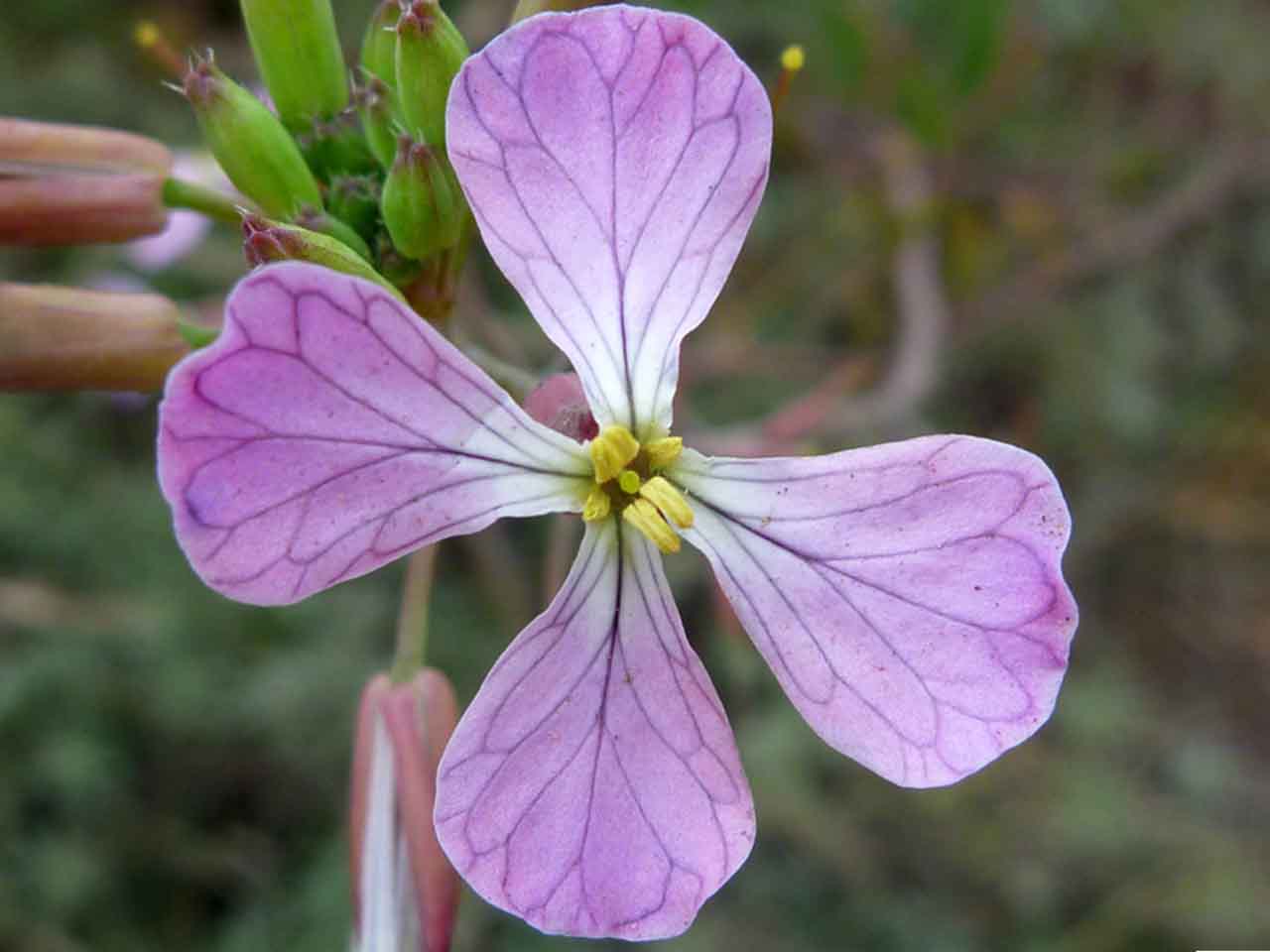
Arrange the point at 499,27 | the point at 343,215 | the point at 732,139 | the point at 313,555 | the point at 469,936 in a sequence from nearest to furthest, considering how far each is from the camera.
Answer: the point at 313,555 < the point at 732,139 < the point at 343,215 < the point at 469,936 < the point at 499,27

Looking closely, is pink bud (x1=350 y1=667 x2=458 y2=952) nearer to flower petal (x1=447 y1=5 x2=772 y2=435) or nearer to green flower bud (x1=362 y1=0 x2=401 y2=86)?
flower petal (x1=447 y1=5 x2=772 y2=435)

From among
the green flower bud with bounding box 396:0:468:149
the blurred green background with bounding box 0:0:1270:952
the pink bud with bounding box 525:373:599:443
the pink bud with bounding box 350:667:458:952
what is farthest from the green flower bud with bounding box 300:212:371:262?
the blurred green background with bounding box 0:0:1270:952

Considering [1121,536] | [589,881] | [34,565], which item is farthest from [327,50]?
[1121,536]

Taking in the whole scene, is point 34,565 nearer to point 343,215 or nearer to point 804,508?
point 343,215

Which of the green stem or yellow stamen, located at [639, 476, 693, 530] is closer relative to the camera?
yellow stamen, located at [639, 476, 693, 530]

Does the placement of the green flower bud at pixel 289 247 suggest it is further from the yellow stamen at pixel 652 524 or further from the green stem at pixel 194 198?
the green stem at pixel 194 198

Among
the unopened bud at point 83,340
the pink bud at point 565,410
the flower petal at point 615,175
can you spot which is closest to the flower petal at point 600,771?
the pink bud at point 565,410
